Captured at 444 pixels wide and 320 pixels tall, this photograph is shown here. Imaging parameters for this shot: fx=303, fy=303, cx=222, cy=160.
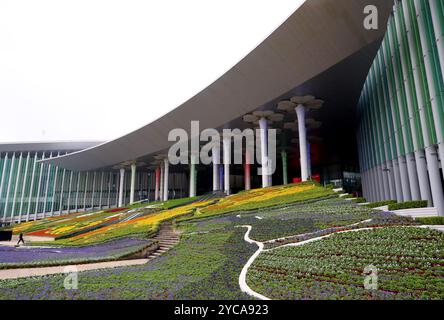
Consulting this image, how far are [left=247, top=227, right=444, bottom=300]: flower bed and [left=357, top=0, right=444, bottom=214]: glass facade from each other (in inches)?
317

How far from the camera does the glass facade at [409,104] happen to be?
15148 millimetres

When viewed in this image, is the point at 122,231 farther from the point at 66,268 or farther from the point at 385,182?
the point at 385,182

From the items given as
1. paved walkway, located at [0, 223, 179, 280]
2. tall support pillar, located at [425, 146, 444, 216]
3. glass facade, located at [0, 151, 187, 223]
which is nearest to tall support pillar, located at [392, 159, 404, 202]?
tall support pillar, located at [425, 146, 444, 216]

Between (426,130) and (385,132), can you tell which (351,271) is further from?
(385,132)

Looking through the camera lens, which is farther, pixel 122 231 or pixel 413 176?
pixel 122 231

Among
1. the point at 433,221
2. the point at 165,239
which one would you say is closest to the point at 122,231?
the point at 165,239

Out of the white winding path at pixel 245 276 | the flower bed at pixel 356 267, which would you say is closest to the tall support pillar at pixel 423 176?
the flower bed at pixel 356 267

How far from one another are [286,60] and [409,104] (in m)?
9.90

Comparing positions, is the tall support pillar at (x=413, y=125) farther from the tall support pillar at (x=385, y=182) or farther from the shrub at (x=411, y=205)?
the tall support pillar at (x=385, y=182)

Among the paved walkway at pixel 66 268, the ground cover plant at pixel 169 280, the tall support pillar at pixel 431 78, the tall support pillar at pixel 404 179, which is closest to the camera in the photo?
the ground cover plant at pixel 169 280

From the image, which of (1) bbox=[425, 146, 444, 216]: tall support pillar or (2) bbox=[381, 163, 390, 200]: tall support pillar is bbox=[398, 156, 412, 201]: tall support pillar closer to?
(2) bbox=[381, 163, 390, 200]: tall support pillar

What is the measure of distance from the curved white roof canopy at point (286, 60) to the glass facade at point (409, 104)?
2112mm

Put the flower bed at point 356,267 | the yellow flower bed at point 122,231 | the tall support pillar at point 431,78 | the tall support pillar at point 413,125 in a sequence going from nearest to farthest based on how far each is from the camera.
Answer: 1. the flower bed at point 356,267
2. the tall support pillar at point 431,78
3. the tall support pillar at point 413,125
4. the yellow flower bed at point 122,231

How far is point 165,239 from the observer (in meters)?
18.3
